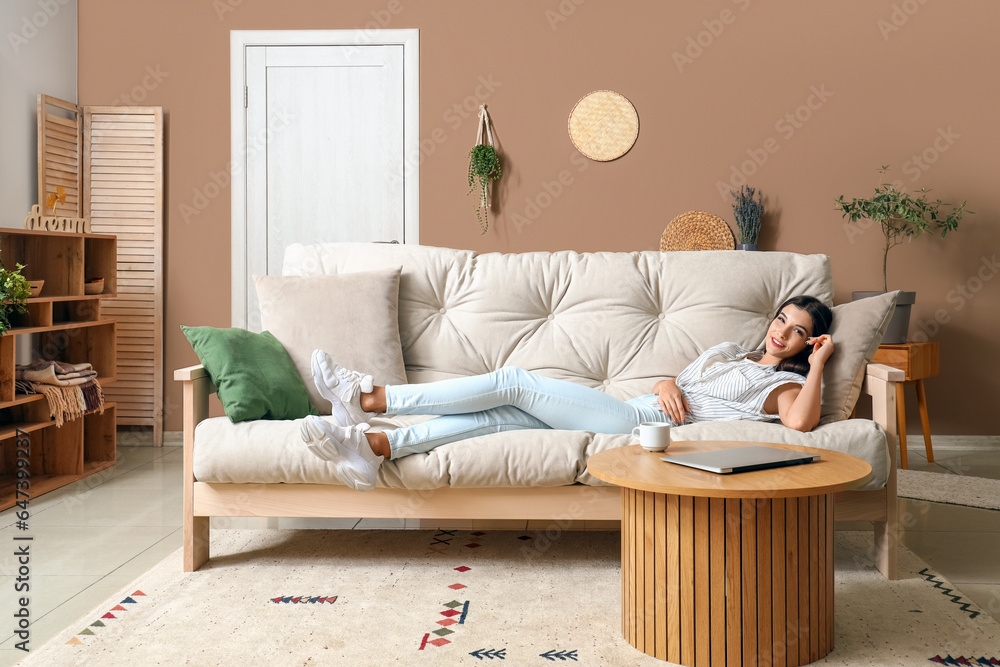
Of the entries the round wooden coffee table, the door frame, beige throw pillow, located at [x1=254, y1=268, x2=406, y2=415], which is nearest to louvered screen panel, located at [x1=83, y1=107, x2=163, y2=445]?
the door frame

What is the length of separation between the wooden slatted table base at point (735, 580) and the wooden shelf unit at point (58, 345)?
8.29ft

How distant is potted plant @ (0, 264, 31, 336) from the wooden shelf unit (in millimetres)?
71

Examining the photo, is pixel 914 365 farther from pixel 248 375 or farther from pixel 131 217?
pixel 131 217

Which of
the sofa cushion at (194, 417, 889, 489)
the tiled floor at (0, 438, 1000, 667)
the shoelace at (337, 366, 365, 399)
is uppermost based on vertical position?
the shoelace at (337, 366, 365, 399)

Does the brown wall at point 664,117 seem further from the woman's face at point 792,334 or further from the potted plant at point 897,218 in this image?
the woman's face at point 792,334

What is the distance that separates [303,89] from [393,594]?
9.85ft

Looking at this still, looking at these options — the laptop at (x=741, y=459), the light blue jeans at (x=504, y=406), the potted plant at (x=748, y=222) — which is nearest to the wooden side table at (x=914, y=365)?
the potted plant at (x=748, y=222)

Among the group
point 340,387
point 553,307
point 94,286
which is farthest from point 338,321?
point 94,286

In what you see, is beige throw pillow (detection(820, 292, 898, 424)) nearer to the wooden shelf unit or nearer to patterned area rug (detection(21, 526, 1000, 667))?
patterned area rug (detection(21, 526, 1000, 667))

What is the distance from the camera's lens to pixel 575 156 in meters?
4.15

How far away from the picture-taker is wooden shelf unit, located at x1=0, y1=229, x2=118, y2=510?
317cm

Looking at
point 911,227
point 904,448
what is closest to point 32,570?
point 904,448

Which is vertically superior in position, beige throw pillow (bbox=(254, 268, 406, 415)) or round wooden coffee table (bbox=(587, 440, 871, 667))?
beige throw pillow (bbox=(254, 268, 406, 415))

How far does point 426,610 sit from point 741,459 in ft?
2.83
